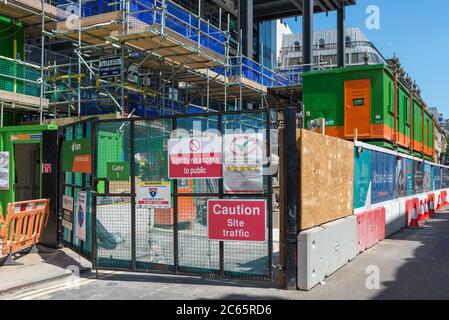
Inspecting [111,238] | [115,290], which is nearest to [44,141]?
[111,238]

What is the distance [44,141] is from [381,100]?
337 inches

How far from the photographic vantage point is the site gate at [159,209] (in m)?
7.25

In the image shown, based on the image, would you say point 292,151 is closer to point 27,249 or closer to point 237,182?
point 237,182

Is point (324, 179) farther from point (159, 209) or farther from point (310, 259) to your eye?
point (159, 209)

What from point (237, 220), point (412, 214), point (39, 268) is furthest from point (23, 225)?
point (412, 214)

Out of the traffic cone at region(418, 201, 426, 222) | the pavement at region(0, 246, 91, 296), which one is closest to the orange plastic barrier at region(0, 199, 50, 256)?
the pavement at region(0, 246, 91, 296)

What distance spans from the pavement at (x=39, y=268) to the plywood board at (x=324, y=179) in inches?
158

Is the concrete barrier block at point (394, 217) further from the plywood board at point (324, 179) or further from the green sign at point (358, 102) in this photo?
the plywood board at point (324, 179)

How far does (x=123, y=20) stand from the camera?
14.5 meters

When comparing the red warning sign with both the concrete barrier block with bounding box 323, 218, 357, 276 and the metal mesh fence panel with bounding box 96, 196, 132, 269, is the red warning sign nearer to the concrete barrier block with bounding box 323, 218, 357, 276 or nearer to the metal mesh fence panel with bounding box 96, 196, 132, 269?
the metal mesh fence panel with bounding box 96, 196, 132, 269

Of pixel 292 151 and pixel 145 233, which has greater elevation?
pixel 292 151

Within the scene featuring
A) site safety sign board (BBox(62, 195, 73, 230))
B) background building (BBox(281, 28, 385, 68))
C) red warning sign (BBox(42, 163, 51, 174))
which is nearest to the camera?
site safety sign board (BBox(62, 195, 73, 230))

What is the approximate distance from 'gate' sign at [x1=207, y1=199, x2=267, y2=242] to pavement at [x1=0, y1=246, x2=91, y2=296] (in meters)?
2.64

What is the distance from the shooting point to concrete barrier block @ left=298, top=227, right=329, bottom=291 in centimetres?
696
